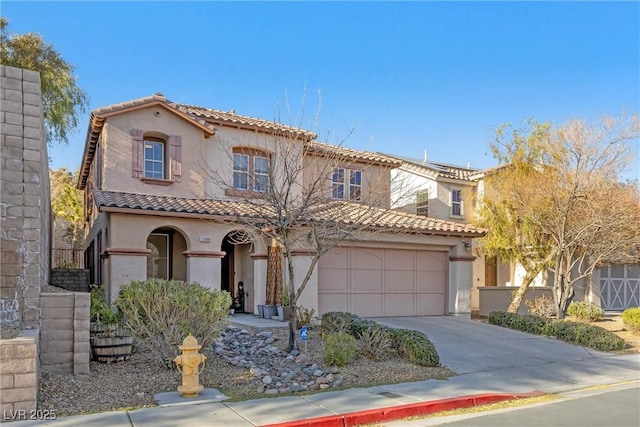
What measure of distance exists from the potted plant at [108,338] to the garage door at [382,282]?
7.91 m

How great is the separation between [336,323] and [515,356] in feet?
14.9

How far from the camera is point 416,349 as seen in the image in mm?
11477

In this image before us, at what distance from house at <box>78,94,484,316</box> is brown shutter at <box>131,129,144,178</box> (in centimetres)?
3

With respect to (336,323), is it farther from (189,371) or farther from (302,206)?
(189,371)

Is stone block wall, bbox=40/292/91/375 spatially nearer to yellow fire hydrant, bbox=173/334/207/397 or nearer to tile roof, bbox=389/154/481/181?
yellow fire hydrant, bbox=173/334/207/397

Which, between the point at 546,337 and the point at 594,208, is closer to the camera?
the point at 546,337

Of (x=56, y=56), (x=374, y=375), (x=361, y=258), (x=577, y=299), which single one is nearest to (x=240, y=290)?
(x=361, y=258)

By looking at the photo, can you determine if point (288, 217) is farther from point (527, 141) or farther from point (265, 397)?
point (527, 141)

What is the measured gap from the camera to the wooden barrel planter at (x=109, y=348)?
9703 millimetres

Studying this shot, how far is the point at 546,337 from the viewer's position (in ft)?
54.4

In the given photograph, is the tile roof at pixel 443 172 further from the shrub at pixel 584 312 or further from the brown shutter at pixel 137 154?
the brown shutter at pixel 137 154

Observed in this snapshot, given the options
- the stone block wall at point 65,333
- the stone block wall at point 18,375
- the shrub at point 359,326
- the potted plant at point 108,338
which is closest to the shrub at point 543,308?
the shrub at point 359,326

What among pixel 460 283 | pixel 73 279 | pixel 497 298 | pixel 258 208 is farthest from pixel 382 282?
pixel 73 279

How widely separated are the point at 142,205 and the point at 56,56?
30.5 ft
